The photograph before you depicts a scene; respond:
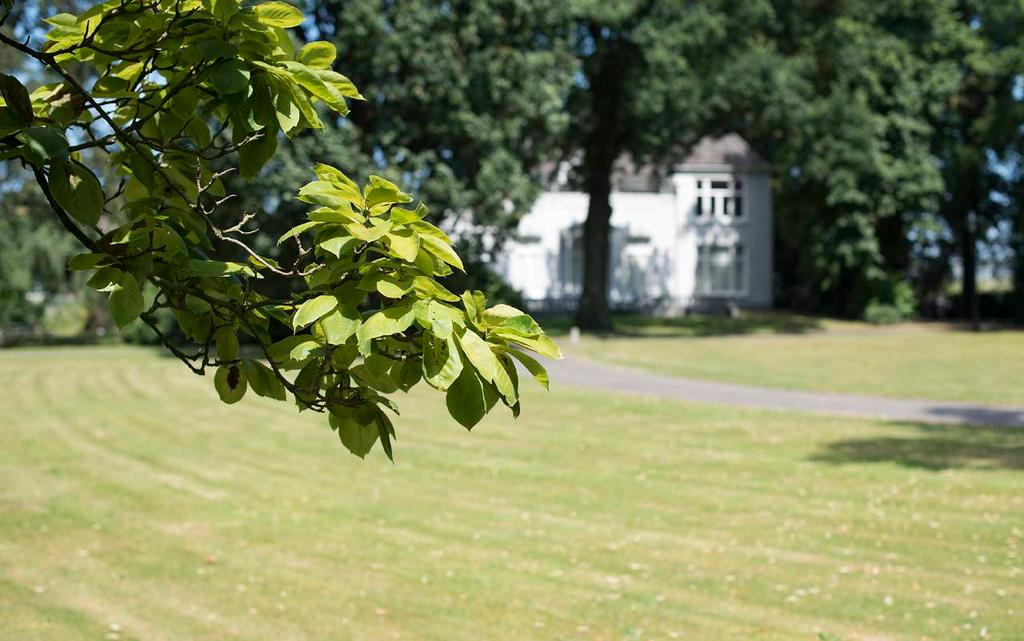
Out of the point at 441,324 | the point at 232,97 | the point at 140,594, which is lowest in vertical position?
the point at 140,594

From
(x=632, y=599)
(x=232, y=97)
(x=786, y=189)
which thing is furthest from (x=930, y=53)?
(x=232, y=97)

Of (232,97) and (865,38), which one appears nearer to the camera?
(232,97)

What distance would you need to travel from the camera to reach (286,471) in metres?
12.0

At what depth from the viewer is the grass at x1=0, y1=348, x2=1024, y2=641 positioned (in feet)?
22.1

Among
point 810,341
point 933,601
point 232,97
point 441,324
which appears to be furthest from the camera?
point 810,341

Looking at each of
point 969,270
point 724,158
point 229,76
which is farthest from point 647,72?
point 229,76

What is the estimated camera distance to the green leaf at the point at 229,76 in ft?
8.68

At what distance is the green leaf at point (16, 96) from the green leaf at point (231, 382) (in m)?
0.94

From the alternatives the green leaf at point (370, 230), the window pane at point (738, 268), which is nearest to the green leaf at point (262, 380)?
the green leaf at point (370, 230)

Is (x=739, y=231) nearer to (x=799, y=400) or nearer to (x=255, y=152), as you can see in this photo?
(x=799, y=400)

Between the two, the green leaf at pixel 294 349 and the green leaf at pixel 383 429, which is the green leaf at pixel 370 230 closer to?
the green leaf at pixel 294 349

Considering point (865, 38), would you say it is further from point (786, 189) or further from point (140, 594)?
point (140, 594)

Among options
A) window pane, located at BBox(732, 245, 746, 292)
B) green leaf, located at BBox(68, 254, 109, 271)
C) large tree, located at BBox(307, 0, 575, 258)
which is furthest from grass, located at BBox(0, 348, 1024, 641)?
window pane, located at BBox(732, 245, 746, 292)

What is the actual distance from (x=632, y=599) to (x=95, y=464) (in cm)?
777
